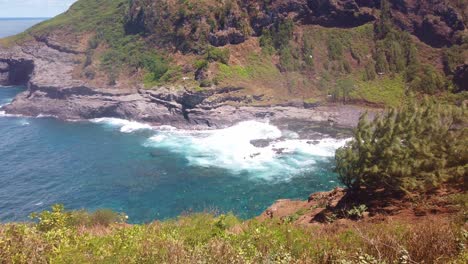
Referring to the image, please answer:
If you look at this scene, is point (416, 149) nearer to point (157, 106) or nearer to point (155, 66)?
point (157, 106)

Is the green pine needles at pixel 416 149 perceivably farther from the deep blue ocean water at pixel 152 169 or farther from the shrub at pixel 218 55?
the shrub at pixel 218 55

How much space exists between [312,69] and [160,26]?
157ft

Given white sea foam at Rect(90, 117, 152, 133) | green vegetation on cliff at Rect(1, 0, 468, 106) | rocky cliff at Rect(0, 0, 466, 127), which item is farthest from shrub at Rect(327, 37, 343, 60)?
white sea foam at Rect(90, 117, 152, 133)

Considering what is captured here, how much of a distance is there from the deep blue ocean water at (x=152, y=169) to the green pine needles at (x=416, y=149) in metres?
22.9

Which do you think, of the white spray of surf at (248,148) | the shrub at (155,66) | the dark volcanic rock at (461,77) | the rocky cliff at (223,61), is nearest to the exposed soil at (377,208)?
the white spray of surf at (248,148)

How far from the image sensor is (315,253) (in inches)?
531

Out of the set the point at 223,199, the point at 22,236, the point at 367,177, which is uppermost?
the point at 22,236

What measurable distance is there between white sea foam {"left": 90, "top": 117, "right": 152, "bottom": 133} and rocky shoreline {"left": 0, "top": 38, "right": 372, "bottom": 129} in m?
1.40

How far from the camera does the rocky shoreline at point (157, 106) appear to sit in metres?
88.8

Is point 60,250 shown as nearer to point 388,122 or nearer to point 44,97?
point 388,122

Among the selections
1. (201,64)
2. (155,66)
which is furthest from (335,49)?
(155,66)

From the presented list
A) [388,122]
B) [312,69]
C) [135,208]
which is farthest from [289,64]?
[388,122]

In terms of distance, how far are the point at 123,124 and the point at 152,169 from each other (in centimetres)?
2901

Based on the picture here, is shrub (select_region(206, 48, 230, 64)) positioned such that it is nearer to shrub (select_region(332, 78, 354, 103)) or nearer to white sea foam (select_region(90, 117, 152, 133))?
white sea foam (select_region(90, 117, 152, 133))
